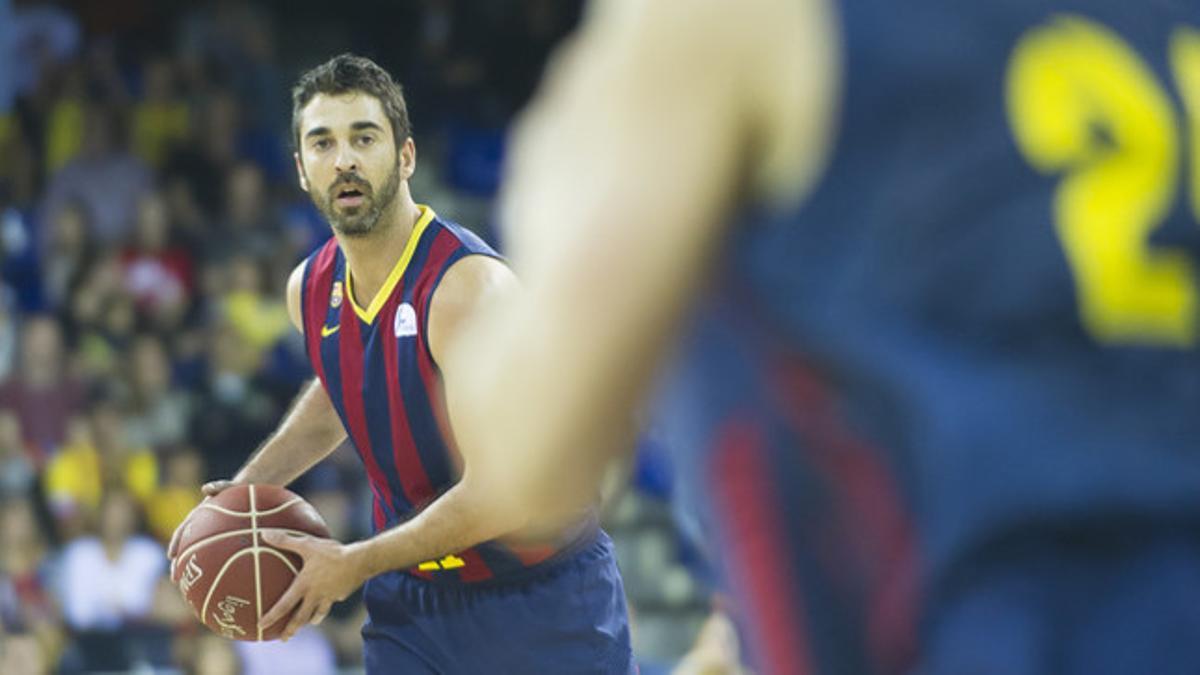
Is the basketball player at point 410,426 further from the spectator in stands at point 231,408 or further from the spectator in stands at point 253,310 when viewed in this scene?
the spectator in stands at point 253,310

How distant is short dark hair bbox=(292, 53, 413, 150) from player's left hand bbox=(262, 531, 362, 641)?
4.13 feet

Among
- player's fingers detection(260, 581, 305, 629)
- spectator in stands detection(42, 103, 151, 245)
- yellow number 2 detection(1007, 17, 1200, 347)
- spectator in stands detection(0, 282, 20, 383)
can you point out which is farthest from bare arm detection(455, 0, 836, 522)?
spectator in stands detection(42, 103, 151, 245)

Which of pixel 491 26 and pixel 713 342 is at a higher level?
pixel 491 26

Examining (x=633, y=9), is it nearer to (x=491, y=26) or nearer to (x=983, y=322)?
(x=983, y=322)

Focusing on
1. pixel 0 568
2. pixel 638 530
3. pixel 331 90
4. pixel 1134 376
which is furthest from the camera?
pixel 638 530

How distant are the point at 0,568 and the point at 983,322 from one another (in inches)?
378

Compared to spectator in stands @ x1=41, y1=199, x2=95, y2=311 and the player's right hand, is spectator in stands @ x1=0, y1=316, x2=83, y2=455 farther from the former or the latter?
the player's right hand

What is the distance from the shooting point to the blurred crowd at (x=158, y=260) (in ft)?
34.2

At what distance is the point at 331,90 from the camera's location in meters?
5.19

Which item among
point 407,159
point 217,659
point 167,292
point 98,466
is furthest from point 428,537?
point 167,292

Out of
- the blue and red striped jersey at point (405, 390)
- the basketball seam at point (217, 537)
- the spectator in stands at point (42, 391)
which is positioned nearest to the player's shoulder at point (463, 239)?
the blue and red striped jersey at point (405, 390)

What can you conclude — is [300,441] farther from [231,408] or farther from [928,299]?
[231,408]

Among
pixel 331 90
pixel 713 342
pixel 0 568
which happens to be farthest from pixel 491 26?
pixel 713 342

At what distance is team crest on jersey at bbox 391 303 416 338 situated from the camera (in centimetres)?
492
